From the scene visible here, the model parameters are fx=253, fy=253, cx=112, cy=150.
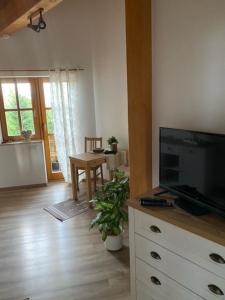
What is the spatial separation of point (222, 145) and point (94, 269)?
5.58 ft

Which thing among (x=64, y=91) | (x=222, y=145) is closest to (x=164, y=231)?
(x=222, y=145)

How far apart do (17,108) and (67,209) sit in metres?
2.02

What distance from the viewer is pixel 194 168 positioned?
151 cm

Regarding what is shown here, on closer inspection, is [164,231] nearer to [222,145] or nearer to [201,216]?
[201,216]

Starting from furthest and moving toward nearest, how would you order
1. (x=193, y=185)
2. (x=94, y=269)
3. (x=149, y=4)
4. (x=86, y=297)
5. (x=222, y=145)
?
(x=94, y=269)
(x=86, y=297)
(x=149, y=4)
(x=193, y=185)
(x=222, y=145)

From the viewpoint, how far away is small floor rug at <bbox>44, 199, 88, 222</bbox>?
3424 mm

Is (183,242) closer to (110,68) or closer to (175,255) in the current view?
(175,255)

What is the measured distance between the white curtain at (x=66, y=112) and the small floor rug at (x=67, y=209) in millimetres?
873

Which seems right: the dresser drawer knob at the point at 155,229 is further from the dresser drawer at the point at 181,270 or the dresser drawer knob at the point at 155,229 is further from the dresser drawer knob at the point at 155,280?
the dresser drawer knob at the point at 155,280

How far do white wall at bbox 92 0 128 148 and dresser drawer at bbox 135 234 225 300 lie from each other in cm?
250

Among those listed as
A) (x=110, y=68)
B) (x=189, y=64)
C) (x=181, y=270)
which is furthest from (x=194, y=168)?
(x=110, y=68)

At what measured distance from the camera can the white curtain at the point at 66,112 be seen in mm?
4199

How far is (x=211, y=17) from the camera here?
4.93ft

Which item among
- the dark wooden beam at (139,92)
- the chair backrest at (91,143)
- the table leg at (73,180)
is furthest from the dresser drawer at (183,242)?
the chair backrest at (91,143)
